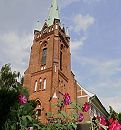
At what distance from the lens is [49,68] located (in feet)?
91.8

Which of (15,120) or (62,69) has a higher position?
(62,69)

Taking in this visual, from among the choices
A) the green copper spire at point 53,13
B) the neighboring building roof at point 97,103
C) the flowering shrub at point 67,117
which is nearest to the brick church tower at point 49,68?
the green copper spire at point 53,13

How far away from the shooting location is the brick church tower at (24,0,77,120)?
25953 mm

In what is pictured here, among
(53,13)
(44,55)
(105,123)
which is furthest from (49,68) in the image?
(105,123)

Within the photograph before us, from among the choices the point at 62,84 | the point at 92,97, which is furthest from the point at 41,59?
the point at 92,97

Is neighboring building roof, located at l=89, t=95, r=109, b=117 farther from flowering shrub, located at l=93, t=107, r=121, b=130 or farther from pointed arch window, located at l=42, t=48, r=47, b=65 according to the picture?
flowering shrub, located at l=93, t=107, r=121, b=130

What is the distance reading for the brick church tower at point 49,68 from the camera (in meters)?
26.0

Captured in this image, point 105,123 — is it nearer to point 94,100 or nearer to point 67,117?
point 67,117

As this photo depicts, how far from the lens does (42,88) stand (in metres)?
27.0

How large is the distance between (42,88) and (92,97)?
19.9 ft

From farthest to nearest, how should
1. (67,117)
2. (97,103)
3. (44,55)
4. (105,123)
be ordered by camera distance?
(44,55)
(97,103)
(67,117)
(105,123)

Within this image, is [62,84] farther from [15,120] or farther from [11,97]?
[15,120]

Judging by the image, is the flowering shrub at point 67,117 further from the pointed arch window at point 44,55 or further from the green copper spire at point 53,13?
the green copper spire at point 53,13

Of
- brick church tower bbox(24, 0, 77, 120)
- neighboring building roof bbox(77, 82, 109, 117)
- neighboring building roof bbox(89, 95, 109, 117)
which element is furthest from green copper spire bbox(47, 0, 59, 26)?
neighboring building roof bbox(89, 95, 109, 117)
